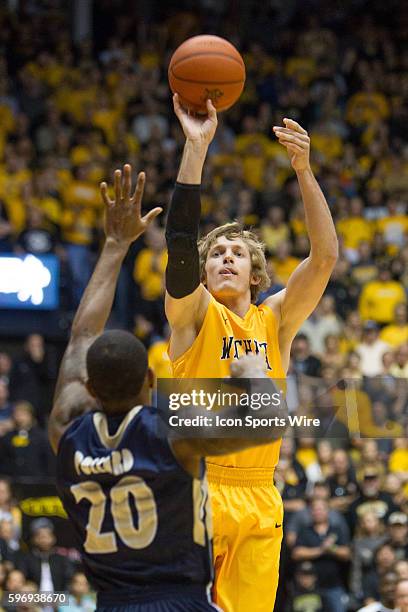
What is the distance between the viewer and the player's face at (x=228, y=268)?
6.07 meters

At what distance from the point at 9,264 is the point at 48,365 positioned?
1258 millimetres

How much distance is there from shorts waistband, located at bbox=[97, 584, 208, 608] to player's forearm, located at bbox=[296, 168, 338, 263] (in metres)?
2.36

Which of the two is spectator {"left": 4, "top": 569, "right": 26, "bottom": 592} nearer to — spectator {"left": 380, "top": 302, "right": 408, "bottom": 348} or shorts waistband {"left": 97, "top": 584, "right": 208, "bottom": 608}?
shorts waistband {"left": 97, "top": 584, "right": 208, "bottom": 608}

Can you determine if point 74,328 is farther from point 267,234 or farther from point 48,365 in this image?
point 267,234

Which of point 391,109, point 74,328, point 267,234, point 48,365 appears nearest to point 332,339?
point 267,234

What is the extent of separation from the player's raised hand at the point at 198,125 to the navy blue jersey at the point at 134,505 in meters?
1.74

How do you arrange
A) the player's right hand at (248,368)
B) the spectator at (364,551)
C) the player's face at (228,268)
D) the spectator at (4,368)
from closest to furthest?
the player's right hand at (248,368), the player's face at (228,268), the spectator at (364,551), the spectator at (4,368)

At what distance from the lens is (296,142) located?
5848 millimetres

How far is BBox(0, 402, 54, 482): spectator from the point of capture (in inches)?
472

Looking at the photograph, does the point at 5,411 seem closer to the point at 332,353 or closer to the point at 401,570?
the point at 332,353

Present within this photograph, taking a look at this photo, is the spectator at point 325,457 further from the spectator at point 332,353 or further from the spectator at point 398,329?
the spectator at point 398,329

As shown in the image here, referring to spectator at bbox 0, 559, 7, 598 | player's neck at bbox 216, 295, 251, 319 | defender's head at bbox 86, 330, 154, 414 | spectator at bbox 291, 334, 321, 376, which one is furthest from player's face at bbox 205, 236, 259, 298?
spectator at bbox 291, 334, 321, 376

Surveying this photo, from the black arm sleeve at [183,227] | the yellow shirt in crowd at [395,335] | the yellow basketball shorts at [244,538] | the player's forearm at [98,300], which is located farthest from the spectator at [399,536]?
the player's forearm at [98,300]

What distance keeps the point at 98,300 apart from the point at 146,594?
1.32 meters
